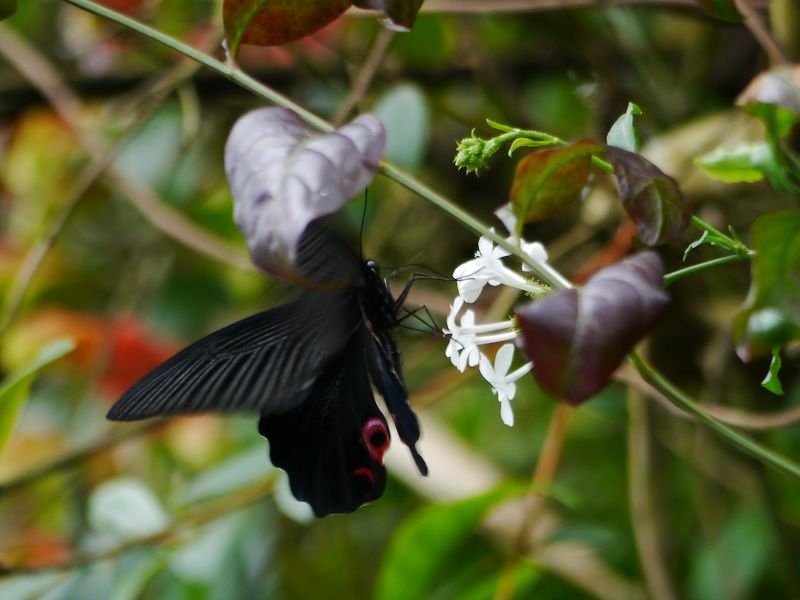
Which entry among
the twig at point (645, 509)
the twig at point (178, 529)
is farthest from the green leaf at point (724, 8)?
the twig at point (178, 529)

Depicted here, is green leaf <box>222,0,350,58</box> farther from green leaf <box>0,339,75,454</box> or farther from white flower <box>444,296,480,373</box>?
green leaf <box>0,339,75,454</box>

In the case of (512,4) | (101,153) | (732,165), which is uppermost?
(732,165)

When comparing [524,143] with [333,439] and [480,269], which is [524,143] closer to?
[480,269]

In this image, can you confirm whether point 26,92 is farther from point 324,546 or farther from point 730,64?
point 730,64

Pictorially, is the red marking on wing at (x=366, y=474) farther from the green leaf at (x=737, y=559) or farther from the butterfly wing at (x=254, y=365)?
the green leaf at (x=737, y=559)

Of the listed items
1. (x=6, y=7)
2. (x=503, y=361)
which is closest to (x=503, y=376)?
(x=503, y=361)

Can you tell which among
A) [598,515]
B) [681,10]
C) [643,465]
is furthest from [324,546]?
[681,10]
